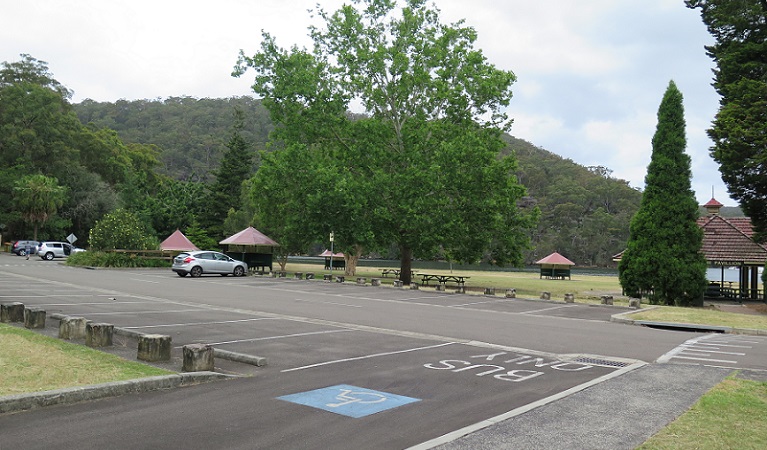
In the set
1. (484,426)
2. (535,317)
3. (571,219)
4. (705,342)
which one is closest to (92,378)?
(484,426)

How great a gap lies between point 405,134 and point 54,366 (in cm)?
2811

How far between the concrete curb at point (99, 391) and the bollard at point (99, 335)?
2774mm

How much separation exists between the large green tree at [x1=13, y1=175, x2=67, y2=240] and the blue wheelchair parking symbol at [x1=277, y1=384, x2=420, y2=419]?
64698 mm

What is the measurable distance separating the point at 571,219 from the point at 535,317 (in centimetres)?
7154

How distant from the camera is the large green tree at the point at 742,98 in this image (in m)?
23.2

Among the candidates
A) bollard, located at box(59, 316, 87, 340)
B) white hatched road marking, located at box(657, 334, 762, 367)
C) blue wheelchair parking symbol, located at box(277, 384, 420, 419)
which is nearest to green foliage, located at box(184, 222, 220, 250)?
bollard, located at box(59, 316, 87, 340)

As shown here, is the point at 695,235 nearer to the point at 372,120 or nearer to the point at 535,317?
the point at 535,317

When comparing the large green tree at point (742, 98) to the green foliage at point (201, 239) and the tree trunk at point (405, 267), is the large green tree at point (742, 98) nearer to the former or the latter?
the tree trunk at point (405, 267)

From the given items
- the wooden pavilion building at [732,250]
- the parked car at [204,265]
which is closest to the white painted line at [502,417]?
the wooden pavilion building at [732,250]

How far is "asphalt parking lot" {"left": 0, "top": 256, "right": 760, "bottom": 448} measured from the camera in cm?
599

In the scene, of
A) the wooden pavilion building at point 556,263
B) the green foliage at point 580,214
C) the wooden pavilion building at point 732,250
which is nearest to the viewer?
the wooden pavilion building at point 732,250

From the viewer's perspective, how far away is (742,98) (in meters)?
23.8

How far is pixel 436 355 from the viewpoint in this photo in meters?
10.6

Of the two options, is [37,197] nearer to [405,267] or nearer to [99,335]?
[405,267]
